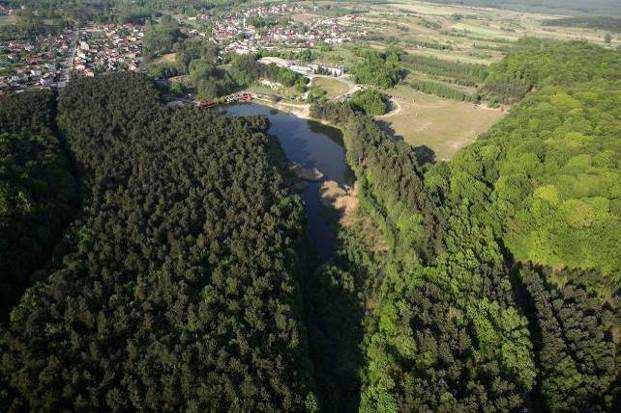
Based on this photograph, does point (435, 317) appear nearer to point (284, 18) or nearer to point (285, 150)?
point (285, 150)

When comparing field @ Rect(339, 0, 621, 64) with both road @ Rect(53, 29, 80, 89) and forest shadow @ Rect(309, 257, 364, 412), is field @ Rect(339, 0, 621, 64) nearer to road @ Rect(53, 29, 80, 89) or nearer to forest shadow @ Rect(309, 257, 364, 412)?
road @ Rect(53, 29, 80, 89)

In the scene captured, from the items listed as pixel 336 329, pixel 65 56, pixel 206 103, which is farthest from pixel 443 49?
pixel 336 329

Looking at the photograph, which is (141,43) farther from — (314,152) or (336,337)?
(336,337)

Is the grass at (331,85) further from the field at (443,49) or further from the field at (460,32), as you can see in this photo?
A: the field at (460,32)

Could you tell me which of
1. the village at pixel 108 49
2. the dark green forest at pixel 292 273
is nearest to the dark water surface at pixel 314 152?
the dark green forest at pixel 292 273

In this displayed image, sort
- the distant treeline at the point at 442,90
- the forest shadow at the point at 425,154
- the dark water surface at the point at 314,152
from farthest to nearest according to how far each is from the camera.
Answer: the distant treeline at the point at 442,90, the forest shadow at the point at 425,154, the dark water surface at the point at 314,152
